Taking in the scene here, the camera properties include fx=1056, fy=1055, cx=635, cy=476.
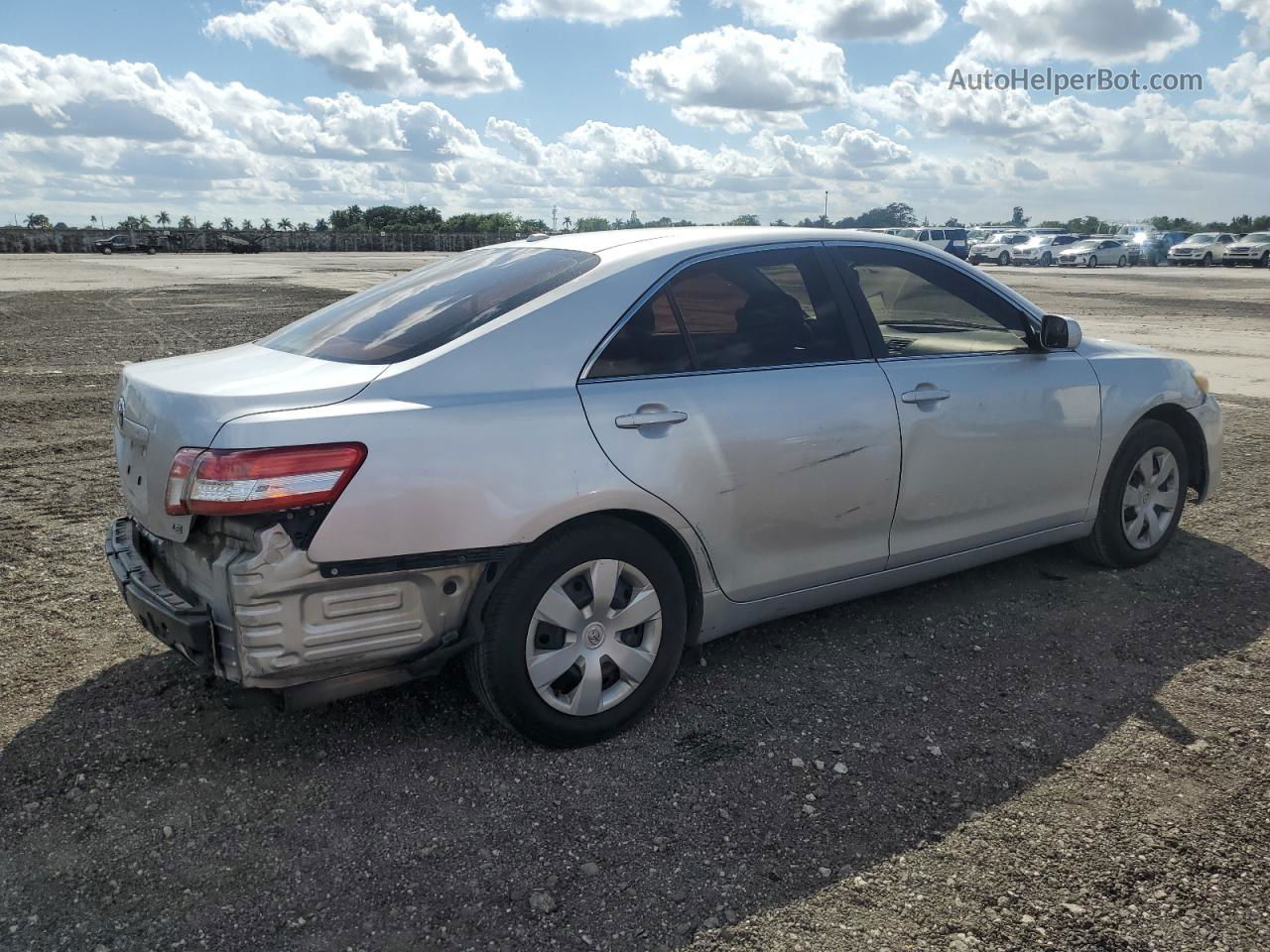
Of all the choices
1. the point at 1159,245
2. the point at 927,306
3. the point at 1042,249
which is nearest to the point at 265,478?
the point at 927,306

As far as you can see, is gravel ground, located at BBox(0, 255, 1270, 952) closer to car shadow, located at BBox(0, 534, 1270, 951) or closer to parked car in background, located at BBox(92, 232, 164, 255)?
car shadow, located at BBox(0, 534, 1270, 951)

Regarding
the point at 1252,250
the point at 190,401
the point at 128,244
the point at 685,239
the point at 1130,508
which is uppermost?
the point at 128,244

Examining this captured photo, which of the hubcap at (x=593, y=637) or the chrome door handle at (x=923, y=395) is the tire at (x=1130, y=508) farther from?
the hubcap at (x=593, y=637)

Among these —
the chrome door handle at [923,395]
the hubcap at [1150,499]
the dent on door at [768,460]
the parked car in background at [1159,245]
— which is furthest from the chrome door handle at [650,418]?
the parked car in background at [1159,245]

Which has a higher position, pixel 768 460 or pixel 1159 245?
pixel 1159 245

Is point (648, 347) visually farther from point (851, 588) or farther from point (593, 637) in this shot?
point (851, 588)

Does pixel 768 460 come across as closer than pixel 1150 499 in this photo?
Yes

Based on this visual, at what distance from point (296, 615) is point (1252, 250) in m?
51.1

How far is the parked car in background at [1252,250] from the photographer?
4469cm

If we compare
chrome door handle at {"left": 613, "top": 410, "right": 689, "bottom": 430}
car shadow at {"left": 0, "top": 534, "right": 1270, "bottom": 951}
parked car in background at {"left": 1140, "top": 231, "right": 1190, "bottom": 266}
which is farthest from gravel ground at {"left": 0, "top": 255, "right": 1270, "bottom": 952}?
parked car in background at {"left": 1140, "top": 231, "right": 1190, "bottom": 266}

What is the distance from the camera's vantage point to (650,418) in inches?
136

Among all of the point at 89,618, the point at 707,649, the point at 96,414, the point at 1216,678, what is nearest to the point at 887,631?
the point at 707,649

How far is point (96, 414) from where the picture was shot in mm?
8867

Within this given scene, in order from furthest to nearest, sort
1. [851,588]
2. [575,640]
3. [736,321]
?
[851,588]
[736,321]
[575,640]
